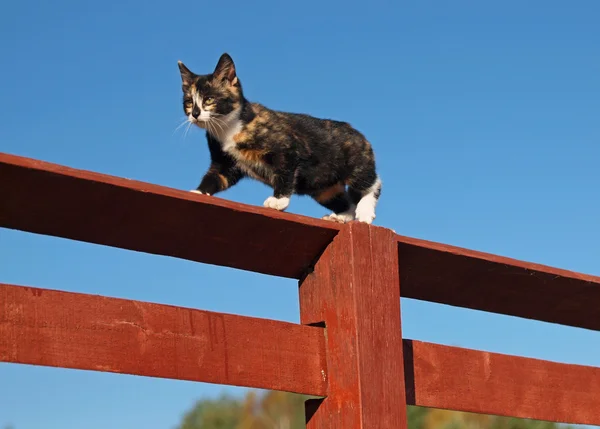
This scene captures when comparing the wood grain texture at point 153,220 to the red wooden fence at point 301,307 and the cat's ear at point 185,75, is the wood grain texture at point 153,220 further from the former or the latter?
the cat's ear at point 185,75

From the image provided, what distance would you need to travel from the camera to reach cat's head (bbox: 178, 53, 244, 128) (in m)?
3.95

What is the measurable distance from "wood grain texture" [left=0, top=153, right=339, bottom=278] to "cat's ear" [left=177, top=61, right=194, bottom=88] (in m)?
2.13

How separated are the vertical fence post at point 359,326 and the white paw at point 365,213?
6.12 ft

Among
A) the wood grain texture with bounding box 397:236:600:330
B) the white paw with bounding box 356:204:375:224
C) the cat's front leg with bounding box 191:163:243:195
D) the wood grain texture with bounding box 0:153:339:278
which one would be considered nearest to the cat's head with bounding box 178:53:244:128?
the cat's front leg with bounding box 191:163:243:195

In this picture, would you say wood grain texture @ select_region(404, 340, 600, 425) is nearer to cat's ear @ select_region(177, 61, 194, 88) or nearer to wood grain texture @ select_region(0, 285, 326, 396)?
wood grain texture @ select_region(0, 285, 326, 396)

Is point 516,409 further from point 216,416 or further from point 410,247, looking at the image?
point 216,416

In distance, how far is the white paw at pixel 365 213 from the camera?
419cm

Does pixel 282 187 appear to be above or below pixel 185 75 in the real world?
below

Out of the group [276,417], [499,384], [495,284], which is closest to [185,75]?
[495,284]

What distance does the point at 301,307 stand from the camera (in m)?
2.31

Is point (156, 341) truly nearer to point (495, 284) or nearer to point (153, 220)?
point (153, 220)

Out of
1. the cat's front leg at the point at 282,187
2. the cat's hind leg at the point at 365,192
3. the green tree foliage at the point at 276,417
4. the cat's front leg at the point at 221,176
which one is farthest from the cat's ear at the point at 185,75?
the green tree foliage at the point at 276,417

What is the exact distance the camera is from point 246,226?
211 cm

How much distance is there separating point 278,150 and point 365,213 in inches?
22.0
